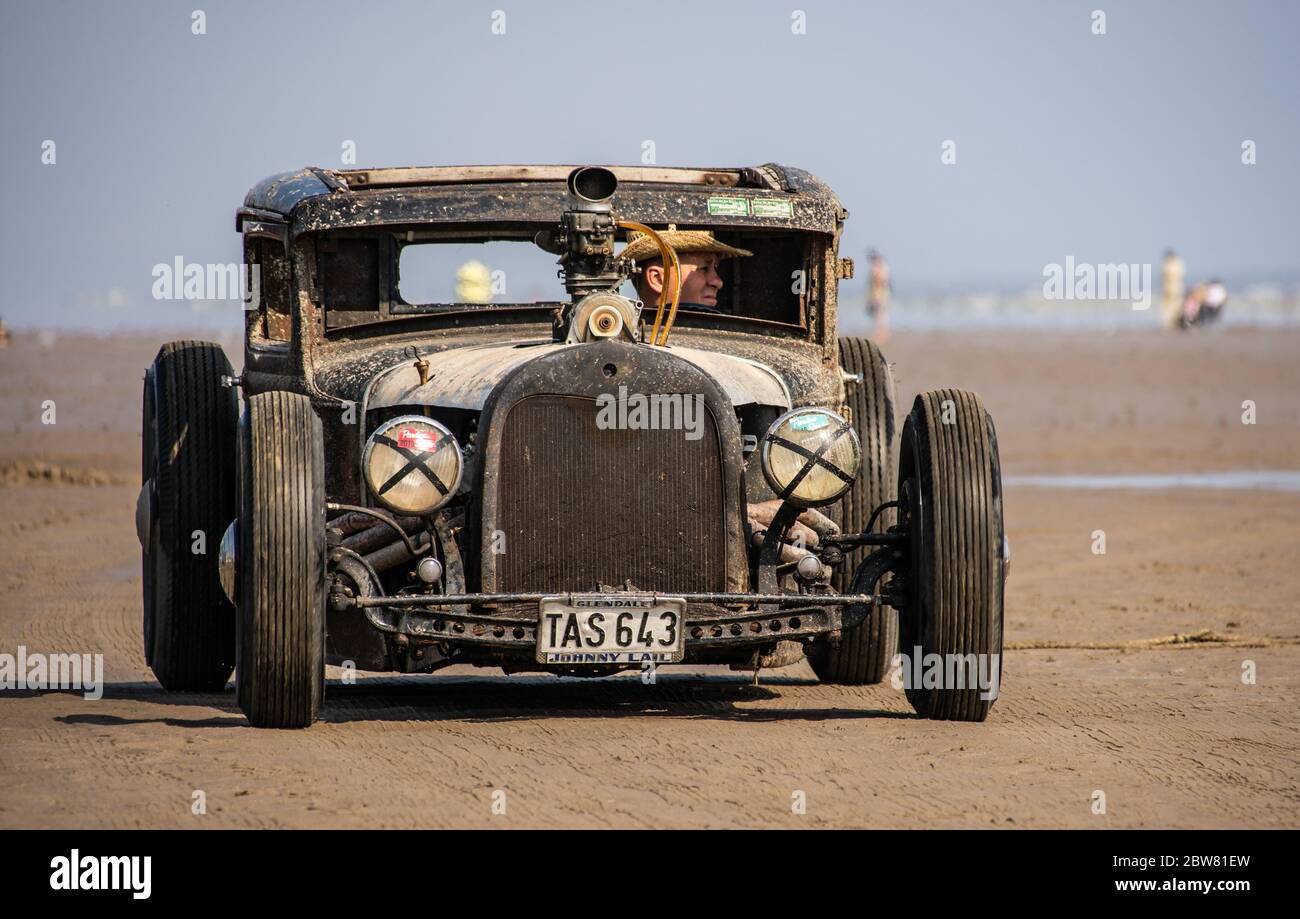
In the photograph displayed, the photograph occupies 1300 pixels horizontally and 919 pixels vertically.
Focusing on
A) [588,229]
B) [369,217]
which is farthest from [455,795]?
[369,217]

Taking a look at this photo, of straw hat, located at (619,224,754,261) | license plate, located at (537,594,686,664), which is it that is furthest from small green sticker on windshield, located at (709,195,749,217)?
license plate, located at (537,594,686,664)

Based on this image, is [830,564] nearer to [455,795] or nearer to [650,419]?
[650,419]

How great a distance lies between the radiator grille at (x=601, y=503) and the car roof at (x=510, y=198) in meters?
1.55

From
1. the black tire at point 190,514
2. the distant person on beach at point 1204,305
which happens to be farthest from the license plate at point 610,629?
the distant person on beach at point 1204,305

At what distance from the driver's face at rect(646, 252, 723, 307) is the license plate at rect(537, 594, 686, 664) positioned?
2.35m

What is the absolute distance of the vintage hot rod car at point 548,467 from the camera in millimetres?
7062

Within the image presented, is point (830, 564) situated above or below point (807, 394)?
below

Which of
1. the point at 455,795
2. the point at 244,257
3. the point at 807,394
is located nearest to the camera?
the point at 455,795

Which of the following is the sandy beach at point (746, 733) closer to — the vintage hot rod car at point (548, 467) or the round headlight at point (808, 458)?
the vintage hot rod car at point (548, 467)

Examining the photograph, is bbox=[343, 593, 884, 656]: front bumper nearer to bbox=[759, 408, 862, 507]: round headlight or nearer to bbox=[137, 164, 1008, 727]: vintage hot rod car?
bbox=[137, 164, 1008, 727]: vintage hot rod car

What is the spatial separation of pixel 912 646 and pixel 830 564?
43 cm
